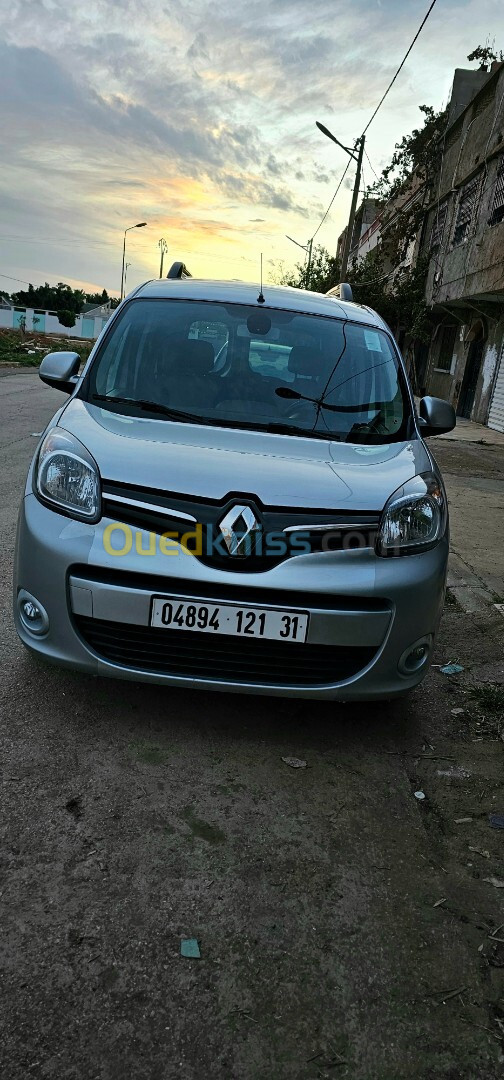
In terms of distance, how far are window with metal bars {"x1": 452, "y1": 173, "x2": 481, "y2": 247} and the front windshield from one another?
18.2m

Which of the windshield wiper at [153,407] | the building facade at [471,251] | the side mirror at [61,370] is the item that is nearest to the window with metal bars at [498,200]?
the building facade at [471,251]

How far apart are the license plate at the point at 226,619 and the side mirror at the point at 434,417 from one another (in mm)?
1586

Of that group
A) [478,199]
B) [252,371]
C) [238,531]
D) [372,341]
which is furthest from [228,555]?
[478,199]

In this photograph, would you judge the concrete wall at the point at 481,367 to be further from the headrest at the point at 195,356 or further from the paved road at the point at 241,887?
the paved road at the point at 241,887

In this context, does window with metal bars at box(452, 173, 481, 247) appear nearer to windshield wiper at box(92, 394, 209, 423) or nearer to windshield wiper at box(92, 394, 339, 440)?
windshield wiper at box(92, 394, 339, 440)

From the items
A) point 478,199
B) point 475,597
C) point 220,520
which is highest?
point 478,199

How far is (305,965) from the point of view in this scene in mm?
1910

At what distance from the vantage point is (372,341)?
4086mm

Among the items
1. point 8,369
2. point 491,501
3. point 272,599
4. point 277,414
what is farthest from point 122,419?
point 8,369

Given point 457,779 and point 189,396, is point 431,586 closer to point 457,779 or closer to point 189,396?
point 457,779

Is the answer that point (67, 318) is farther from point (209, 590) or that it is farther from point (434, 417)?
point (209, 590)

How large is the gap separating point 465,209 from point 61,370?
66.4 feet

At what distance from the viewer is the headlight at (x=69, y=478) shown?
9.04 ft

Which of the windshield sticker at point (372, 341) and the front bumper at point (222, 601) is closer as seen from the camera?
the front bumper at point (222, 601)
